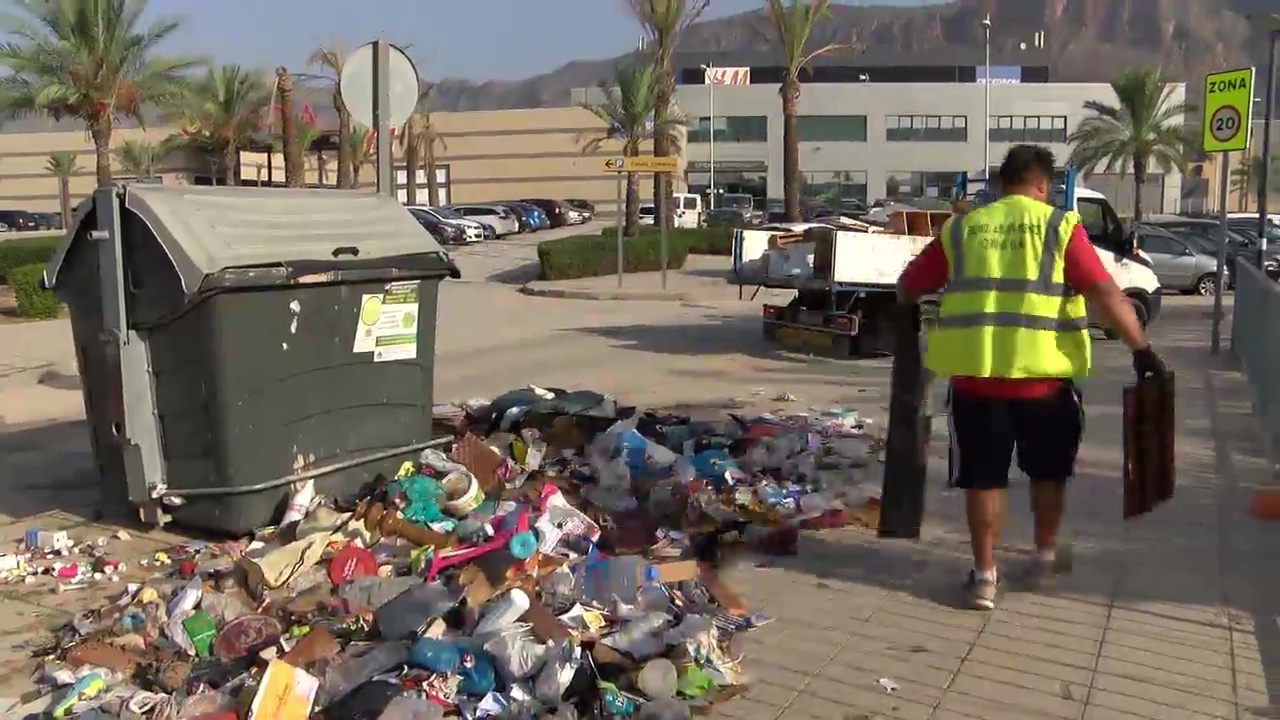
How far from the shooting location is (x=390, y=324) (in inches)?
268

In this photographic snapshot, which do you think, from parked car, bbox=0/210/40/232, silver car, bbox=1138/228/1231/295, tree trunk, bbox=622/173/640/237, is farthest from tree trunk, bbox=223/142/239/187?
silver car, bbox=1138/228/1231/295

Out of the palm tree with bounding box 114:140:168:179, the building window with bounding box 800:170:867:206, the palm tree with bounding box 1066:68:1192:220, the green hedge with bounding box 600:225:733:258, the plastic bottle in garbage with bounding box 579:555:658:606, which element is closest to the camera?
the plastic bottle in garbage with bounding box 579:555:658:606

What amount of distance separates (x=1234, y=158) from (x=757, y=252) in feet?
334

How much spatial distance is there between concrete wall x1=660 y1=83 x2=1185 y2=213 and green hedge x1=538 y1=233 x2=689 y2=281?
47.7m

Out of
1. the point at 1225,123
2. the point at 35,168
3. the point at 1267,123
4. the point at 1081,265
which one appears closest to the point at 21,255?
the point at 1225,123

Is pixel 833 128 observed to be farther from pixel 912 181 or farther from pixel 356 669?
pixel 356 669

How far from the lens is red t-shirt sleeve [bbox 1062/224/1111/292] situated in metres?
4.65

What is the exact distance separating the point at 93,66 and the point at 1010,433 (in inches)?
971

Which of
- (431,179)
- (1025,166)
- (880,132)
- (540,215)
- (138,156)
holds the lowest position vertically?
(1025,166)

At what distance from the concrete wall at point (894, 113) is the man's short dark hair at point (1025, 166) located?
2841 inches

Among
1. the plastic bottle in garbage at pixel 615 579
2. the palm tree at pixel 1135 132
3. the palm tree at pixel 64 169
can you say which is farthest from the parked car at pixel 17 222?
the plastic bottle in garbage at pixel 615 579

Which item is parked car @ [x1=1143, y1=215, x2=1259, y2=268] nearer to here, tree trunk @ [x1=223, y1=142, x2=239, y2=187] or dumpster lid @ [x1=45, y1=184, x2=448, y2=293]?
dumpster lid @ [x1=45, y1=184, x2=448, y2=293]

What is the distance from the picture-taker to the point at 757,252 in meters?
14.9

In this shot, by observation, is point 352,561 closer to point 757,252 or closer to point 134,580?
point 134,580
